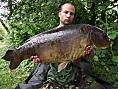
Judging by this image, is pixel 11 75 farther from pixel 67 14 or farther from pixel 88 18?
pixel 67 14

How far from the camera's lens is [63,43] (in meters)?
2.83

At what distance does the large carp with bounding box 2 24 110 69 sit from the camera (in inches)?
111

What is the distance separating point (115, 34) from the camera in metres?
3.49

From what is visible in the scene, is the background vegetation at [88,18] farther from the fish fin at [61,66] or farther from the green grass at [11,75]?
the fish fin at [61,66]

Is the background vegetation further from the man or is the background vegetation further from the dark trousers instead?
the dark trousers

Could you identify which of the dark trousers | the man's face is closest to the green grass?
the dark trousers

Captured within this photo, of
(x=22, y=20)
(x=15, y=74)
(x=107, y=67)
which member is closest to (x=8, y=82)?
(x=15, y=74)

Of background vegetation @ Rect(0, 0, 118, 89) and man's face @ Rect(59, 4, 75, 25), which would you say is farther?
background vegetation @ Rect(0, 0, 118, 89)

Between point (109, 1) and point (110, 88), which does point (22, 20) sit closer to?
point (109, 1)

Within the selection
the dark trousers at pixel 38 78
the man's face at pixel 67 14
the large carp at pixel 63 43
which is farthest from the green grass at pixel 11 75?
the large carp at pixel 63 43

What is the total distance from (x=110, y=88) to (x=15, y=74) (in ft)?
11.5

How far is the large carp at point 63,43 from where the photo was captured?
9.22 feet

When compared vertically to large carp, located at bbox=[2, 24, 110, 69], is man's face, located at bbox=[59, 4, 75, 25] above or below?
above

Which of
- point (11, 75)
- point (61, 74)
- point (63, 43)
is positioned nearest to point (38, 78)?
point (61, 74)
